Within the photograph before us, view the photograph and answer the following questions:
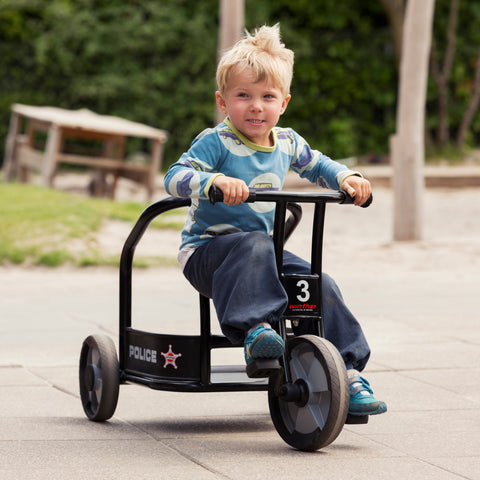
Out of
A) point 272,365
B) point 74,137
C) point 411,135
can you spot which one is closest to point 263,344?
point 272,365

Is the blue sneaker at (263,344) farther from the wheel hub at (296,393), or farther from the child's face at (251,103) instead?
the child's face at (251,103)

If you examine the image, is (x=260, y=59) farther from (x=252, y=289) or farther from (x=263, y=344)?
(x=263, y=344)

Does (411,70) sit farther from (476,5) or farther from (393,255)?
(476,5)

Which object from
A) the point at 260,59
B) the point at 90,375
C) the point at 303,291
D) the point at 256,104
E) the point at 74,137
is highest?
the point at 74,137

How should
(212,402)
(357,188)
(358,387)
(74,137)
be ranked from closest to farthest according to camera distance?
(358,387) < (357,188) < (212,402) < (74,137)

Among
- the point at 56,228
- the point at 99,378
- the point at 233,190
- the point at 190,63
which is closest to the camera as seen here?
the point at 233,190

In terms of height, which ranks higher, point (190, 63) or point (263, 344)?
point (190, 63)

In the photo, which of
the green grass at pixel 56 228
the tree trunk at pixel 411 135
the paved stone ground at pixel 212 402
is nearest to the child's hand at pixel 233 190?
the paved stone ground at pixel 212 402

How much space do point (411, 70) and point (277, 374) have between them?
343 inches

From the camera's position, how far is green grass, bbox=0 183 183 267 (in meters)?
9.73

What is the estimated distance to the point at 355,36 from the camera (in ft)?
75.5

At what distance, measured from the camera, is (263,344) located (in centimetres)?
334

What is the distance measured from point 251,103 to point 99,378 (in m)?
1.20

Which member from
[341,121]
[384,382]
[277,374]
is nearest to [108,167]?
[341,121]
